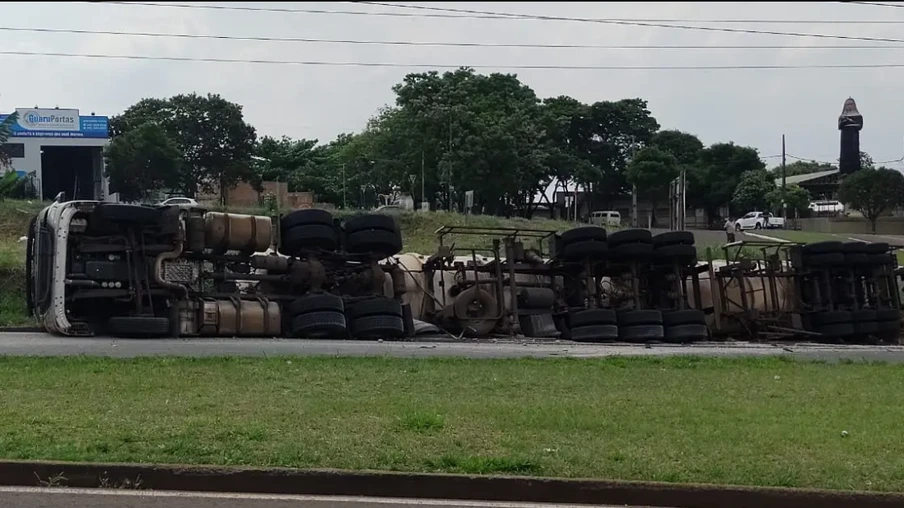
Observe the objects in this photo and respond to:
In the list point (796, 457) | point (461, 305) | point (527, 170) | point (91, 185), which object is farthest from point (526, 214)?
point (796, 457)

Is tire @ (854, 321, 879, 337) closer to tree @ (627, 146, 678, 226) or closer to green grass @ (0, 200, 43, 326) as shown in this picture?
green grass @ (0, 200, 43, 326)

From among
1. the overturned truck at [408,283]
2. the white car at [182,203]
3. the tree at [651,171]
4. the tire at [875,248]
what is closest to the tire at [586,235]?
the overturned truck at [408,283]

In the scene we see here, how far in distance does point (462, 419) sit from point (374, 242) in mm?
8612

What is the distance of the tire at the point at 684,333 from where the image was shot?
58.4 ft

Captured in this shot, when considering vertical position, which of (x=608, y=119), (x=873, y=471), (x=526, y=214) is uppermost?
(x=608, y=119)

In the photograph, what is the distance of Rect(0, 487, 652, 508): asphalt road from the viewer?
6.06 m

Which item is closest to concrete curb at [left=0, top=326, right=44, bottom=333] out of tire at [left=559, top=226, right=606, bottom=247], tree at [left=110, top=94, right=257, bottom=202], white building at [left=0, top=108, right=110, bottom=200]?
tire at [left=559, top=226, right=606, bottom=247]

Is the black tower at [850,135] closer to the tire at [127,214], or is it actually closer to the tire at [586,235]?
the tire at [586,235]

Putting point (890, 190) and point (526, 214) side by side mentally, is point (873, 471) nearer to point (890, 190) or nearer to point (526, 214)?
point (526, 214)

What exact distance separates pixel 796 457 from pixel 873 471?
55 cm

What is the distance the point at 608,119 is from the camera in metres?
66.2

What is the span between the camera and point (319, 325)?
15562 millimetres

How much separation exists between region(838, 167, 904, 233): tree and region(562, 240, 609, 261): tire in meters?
48.9

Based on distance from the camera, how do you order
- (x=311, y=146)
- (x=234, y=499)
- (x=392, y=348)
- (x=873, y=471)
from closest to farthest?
(x=234, y=499) → (x=873, y=471) → (x=392, y=348) → (x=311, y=146)
